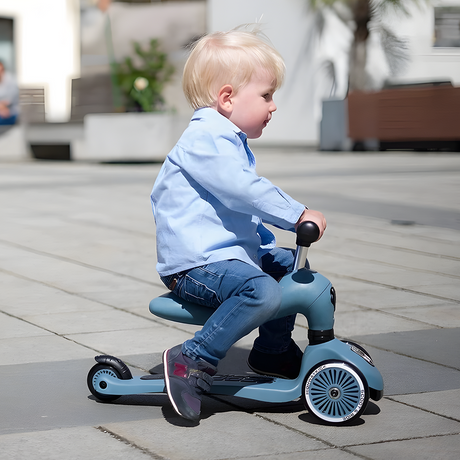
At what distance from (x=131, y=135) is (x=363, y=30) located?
11.1 meters

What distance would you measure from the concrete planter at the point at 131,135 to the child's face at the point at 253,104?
488 inches

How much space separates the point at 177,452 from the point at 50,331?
159cm

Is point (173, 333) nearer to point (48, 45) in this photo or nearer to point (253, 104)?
point (253, 104)

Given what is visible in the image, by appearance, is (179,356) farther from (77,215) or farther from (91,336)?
(77,215)

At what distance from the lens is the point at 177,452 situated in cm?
244

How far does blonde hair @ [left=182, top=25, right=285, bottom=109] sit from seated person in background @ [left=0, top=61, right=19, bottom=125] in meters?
16.2

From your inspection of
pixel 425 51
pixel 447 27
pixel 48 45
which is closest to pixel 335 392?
pixel 48 45

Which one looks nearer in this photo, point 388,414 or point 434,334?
point 388,414

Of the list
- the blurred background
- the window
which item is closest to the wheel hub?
the blurred background

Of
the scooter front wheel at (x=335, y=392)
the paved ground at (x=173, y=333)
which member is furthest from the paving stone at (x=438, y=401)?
the scooter front wheel at (x=335, y=392)

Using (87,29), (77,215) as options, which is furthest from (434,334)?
(87,29)

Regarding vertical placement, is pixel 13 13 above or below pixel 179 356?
above

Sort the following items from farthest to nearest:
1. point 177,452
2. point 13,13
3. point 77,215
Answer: point 13,13 → point 77,215 → point 177,452

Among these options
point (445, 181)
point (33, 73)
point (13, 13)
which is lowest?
point (445, 181)
